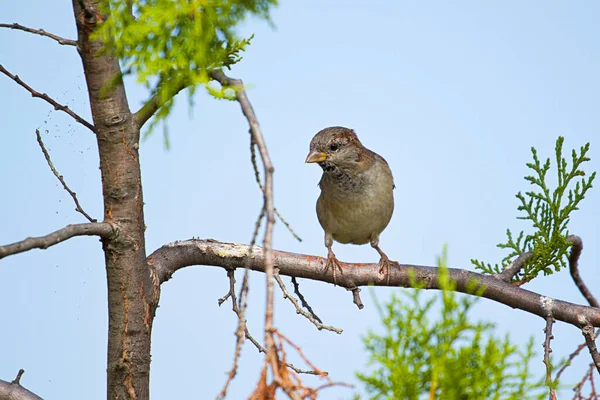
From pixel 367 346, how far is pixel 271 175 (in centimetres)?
57

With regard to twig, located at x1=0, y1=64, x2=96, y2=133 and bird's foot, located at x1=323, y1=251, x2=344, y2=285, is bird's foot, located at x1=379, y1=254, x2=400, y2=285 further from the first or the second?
twig, located at x1=0, y1=64, x2=96, y2=133

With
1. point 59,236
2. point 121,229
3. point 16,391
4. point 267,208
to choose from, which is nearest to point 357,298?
point 121,229

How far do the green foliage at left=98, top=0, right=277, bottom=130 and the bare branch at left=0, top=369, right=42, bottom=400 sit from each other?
5.75 feet

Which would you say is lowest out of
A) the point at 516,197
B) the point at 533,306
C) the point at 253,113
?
the point at 253,113

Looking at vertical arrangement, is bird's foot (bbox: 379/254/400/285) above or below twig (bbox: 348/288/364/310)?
above

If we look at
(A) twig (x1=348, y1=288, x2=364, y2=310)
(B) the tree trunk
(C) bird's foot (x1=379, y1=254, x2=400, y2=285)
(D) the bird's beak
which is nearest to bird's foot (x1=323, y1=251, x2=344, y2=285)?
(A) twig (x1=348, y1=288, x2=364, y2=310)

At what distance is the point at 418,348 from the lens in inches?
82.8

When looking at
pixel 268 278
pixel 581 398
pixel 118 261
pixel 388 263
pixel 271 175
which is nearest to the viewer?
pixel 268 278

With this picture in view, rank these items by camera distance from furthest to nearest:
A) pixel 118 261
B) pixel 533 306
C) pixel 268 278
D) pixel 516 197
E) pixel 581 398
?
pixel 516 197
pixel 533 306
pixel 581 398
pixel 118 261
pixel 268 278

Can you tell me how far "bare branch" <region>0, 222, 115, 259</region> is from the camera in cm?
237

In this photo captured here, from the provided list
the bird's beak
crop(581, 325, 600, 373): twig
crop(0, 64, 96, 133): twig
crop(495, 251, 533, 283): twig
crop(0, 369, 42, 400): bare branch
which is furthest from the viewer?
the bird's beak

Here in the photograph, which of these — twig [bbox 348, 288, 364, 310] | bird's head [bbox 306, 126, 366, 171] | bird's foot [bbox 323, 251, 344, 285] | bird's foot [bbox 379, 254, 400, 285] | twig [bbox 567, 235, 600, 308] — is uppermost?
bird's head [bbox 306, 126, 366, 171]

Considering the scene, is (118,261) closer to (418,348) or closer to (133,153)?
(133,153)

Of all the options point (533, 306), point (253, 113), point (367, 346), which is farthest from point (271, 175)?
point (533, 306)
